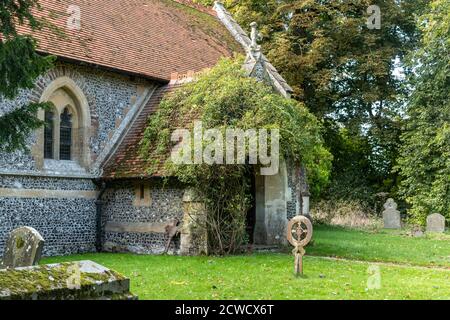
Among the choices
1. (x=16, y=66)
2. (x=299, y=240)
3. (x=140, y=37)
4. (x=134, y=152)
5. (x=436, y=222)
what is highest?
(x=140, y=37)

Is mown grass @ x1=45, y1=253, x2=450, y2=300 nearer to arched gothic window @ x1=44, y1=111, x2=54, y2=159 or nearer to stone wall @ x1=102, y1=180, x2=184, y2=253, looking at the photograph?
stone wall @ x1=102, y1=180, x2=184, y2=253

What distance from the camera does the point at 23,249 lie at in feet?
30.1

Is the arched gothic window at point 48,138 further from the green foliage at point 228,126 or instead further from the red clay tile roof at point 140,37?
the green foliage at point 228,126

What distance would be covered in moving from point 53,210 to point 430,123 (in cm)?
1891

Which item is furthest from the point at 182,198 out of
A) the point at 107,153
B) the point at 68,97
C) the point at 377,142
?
the point at 377,142

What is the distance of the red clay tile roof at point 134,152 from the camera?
16.7 metres

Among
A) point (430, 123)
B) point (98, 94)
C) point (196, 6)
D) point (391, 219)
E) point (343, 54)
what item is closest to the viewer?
point (98, 94)

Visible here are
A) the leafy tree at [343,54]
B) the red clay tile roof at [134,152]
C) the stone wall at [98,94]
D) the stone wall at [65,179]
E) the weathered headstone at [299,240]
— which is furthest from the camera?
the leafy tree at [343,54]

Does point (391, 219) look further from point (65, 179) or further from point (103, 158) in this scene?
point (65, 179)

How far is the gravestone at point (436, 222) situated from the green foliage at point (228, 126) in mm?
11639

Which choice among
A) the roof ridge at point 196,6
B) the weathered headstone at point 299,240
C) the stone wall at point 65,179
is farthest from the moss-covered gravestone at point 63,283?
the roof ridge at point 196,6

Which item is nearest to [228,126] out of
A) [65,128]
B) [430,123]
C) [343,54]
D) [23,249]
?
[65,128]

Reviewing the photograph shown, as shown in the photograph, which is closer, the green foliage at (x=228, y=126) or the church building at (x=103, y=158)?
the green foliage at (x=228, y=126)

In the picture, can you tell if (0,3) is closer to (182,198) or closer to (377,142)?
(182,198)
